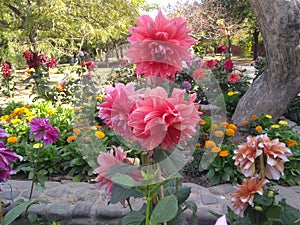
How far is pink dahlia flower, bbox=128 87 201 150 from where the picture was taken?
49 cm

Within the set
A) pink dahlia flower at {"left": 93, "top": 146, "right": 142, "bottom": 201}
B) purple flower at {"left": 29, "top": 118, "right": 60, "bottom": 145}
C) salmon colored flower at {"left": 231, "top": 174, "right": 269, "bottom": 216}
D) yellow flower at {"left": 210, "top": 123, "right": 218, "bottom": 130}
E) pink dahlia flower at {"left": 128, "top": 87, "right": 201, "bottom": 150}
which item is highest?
pink dahlia flower at {"left": 128, "top": 87, "right": 201, "bottom": 150}

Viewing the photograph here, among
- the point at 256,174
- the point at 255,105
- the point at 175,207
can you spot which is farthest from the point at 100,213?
the point at 255,105

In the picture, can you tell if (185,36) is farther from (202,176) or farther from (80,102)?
(202,176)

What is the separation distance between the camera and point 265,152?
0.84 metres

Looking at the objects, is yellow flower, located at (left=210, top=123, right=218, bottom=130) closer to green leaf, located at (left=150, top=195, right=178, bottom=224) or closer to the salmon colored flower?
green leaf, located at (left=150, top=195, right=178, bottom=224)

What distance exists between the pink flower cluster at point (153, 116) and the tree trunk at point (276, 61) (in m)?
2.90

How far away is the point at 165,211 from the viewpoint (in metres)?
0.59

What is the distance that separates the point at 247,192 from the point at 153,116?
0.57 metres

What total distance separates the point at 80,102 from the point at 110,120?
0.08 meters

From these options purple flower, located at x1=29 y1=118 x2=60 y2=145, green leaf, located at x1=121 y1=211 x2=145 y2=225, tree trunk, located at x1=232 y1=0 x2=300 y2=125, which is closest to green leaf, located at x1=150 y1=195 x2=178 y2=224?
green leaf, located at x1=121 y1=211 x2=145 y2=225

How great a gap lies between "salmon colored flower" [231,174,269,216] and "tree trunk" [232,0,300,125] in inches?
101

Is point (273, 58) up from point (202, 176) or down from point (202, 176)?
up

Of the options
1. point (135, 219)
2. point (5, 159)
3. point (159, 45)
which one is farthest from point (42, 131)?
point (159, 45)

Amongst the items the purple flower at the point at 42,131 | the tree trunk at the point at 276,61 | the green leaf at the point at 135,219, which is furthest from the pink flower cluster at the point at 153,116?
the tree trunk at the point at 276,61
